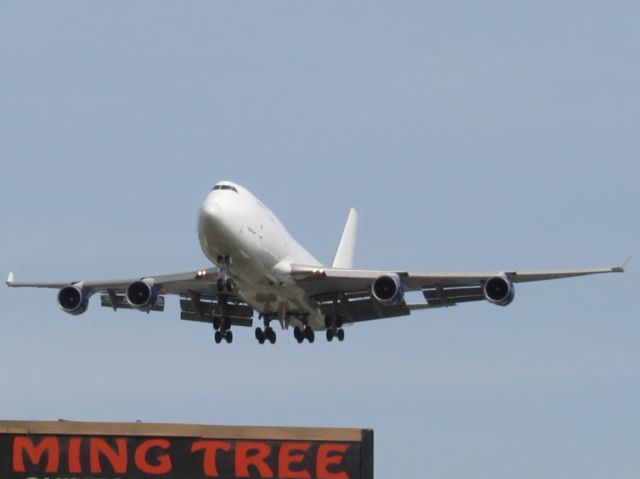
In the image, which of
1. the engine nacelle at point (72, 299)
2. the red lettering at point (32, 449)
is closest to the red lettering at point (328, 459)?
the red lettering at point (32, 449)

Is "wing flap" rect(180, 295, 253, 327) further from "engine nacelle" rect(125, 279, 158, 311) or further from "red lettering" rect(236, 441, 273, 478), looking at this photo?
"red lettering" rect(236, 441, 273, 478)

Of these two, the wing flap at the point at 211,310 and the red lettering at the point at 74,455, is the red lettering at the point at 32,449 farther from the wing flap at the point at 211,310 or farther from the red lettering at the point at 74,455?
the wing flap at the point at 211,310

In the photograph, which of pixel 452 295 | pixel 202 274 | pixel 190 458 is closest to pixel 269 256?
pixel 202 274

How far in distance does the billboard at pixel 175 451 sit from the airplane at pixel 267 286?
21.2 metres

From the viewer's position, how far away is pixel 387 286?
2972 inches

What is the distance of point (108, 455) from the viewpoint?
5041 centimetres

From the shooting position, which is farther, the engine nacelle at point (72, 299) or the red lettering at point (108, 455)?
the engine nacelle at point (72, 299)

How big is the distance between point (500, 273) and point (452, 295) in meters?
4.38

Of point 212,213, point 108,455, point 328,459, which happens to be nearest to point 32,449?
point 108,455

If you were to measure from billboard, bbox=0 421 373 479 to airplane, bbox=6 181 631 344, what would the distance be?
2115 centimetres

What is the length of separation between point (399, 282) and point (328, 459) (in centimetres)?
2650

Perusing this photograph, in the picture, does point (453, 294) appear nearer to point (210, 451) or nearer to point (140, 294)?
point (140, 294)

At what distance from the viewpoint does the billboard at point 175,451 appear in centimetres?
4947

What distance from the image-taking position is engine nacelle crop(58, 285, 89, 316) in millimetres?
79688
